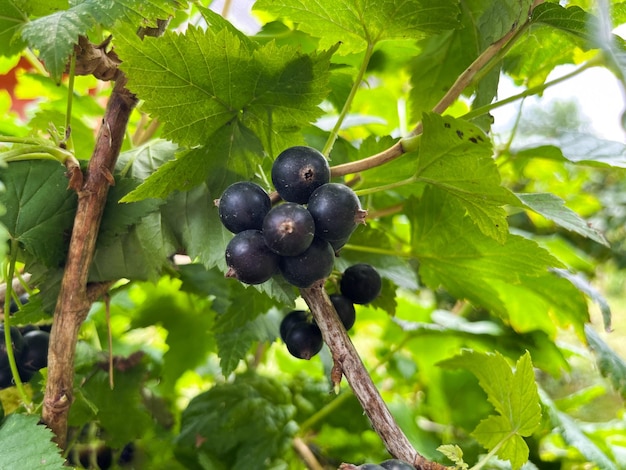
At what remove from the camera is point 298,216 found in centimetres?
38

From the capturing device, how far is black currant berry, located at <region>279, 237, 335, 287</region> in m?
0.40

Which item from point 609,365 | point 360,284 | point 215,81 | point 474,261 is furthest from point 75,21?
point 609,365

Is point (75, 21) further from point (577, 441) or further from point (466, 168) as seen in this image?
point (577, 441)

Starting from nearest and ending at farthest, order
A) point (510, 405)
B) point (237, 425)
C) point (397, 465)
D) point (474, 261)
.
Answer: point (397, 465) < point (510, 405) < point (474, 261) < point (237, 425)

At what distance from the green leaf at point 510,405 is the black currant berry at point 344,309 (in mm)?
124

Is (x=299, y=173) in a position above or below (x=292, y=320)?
above

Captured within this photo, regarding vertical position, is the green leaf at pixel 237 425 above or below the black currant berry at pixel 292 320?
below

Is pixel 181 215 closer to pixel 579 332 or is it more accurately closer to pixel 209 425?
pixel 209 425

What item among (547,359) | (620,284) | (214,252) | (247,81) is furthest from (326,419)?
(620,284)

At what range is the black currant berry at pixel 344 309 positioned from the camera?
0.51m

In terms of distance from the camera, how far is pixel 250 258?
39 cm

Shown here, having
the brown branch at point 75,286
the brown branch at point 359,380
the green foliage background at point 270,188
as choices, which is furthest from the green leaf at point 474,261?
the brown branch at point 75,286

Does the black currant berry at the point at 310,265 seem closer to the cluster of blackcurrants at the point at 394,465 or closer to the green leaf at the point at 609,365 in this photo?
the cluster of blackcurrants at the point at 394,465

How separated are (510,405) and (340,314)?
166mm
